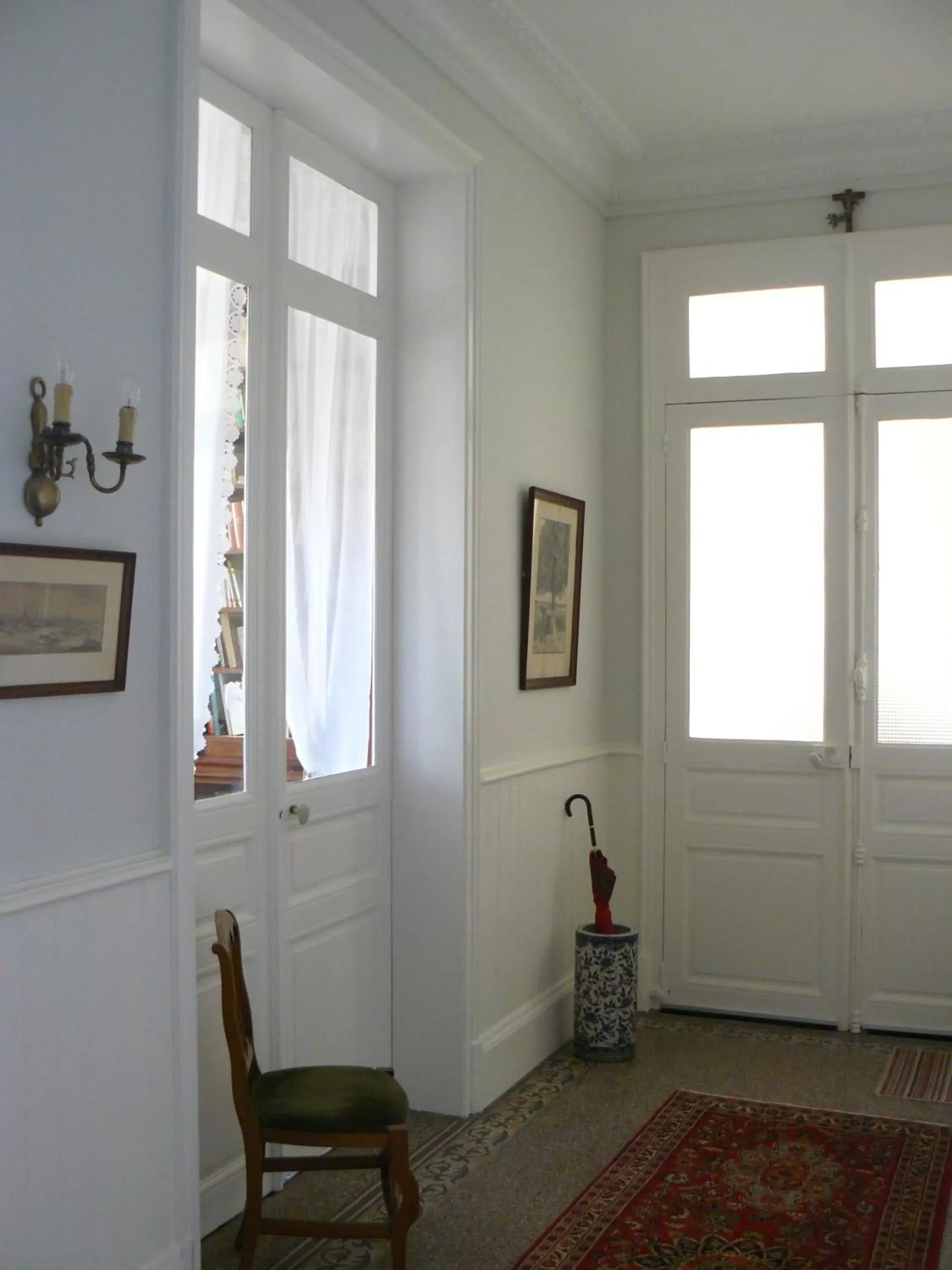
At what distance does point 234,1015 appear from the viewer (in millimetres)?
3084

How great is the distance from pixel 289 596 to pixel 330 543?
27 cm

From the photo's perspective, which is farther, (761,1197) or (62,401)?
(761,1197)

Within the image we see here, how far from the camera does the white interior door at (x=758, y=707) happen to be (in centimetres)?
535

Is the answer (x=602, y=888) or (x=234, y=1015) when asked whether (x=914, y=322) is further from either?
(x=234, y=1015)

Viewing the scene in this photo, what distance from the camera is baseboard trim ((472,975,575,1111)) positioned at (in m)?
4.38

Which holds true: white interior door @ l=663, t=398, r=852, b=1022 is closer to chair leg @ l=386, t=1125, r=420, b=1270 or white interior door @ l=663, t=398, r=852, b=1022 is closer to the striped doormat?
the striped doormat

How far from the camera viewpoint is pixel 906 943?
526 centimetres

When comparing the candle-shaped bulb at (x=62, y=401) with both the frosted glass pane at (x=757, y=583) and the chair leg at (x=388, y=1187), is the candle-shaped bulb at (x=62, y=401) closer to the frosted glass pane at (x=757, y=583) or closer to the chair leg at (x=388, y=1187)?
the chair leg at (x=388, y=1187)

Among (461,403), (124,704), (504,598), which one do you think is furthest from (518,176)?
(124,704)

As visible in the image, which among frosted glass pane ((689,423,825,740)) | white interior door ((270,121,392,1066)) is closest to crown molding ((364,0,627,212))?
white interior door ((270,121,392,1066))

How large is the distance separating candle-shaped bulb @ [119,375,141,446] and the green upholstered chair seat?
1.58 meters

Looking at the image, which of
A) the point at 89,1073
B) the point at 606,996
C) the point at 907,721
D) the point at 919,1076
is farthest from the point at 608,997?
the point at 89,1073

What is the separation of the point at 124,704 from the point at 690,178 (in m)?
3.80

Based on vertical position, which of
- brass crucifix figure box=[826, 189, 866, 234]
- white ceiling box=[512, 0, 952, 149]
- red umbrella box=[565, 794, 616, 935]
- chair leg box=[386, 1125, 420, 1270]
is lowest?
chair leg box=[386, 1125, 420, 1270]
